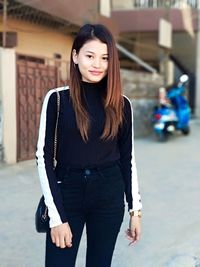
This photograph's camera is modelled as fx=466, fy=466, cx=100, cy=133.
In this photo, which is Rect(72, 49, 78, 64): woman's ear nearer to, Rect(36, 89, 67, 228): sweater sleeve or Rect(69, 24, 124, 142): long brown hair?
Rect(69, 24, 124, 142): long brown hair

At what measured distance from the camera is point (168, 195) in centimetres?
562

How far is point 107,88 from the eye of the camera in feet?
6.83

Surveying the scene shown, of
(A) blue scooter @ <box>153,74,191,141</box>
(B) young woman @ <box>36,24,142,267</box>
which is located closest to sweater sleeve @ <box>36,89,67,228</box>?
(B) young woman @ <box>36,24,142,267</box>

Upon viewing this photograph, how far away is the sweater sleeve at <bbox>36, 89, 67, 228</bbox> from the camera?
77.8 inches

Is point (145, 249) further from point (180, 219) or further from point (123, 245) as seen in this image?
point (180, 219)

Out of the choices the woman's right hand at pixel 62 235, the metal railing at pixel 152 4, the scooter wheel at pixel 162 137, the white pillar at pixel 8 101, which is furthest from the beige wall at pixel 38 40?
the woman's right hand at pixel 62 235

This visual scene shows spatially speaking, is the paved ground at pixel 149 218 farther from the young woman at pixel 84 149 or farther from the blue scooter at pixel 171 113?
the blue scooter at pixel 171 113

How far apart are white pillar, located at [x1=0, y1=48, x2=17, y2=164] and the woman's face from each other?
4790mm

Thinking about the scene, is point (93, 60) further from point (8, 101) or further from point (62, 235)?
point (8, 101)

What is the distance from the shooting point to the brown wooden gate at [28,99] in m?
7.04

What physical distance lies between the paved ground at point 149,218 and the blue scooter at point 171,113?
2068 millimetres

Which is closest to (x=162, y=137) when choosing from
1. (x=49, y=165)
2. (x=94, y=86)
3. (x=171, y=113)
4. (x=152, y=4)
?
(x=171, y=113)

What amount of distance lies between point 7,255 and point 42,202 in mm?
1727

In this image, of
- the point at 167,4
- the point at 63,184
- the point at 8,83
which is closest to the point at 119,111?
the point at 63,184
